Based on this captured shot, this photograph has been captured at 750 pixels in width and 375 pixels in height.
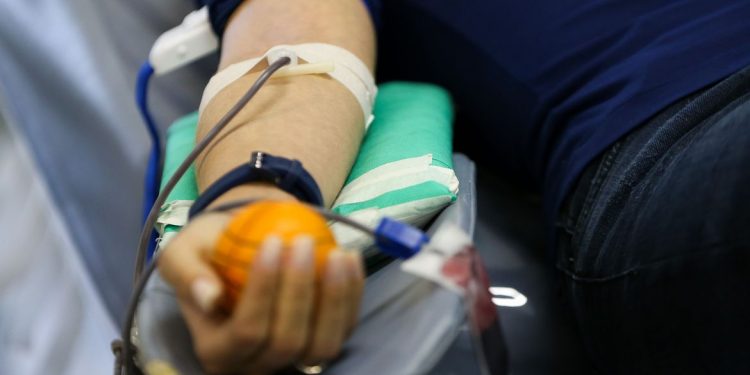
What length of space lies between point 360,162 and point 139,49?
476 millimetres

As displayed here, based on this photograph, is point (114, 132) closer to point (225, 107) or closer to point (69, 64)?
point (69, 64)

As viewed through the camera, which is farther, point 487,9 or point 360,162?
point 487,9

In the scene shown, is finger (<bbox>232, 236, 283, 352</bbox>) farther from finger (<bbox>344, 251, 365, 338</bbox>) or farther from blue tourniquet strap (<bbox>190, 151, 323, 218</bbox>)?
blue tourniquet strap (<bbox>190, 151, 323, 218</bbox>)

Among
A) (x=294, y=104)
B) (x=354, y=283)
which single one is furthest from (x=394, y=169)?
(x=354, y=283)

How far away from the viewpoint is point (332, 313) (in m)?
0.44

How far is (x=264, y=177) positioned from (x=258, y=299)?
0.16 m

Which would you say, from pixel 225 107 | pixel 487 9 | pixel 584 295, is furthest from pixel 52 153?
pixel 584 295

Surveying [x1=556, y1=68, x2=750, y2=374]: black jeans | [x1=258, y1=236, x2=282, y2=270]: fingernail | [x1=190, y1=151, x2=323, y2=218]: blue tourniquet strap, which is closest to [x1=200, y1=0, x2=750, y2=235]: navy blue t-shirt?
[x1=556, y1=68, x2=750, y2=374]: black jeans

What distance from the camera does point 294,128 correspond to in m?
0.64

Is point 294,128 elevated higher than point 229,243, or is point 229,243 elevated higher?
point 294,128

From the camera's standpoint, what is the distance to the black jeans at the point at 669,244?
544mm

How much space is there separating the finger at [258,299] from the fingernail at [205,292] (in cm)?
2

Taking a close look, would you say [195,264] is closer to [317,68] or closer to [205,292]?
[205,292]

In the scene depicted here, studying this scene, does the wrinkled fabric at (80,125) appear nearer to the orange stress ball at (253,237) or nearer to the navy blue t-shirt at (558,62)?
the navy blue t-shirt at (558,62)
